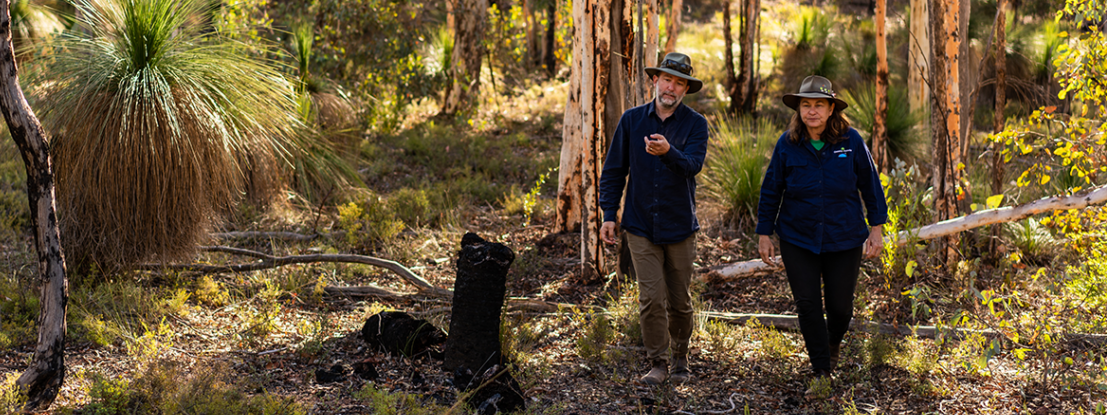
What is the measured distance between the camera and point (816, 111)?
3643 millimetres

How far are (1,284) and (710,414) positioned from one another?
4307mm

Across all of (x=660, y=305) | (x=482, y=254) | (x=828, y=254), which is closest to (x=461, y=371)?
(x=482, y=254)

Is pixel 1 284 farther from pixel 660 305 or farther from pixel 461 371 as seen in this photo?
pixel 660 305

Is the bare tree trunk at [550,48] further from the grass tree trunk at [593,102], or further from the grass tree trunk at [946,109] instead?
the grass tree trunk at [946,109]

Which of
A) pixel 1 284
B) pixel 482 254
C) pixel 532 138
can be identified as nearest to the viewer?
pixel 482 254

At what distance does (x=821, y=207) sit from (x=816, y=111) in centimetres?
46

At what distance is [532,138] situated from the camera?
10875mm

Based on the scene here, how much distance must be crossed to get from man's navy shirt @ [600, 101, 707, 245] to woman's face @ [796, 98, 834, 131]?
1.62 ft

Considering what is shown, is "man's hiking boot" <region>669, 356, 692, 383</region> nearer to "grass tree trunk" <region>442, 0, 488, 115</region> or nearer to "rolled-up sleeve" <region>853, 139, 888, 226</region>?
"rolled-up sleeve" <region>853, 139, 888, 226</region>

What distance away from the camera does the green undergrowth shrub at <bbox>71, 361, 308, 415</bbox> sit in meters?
3.27

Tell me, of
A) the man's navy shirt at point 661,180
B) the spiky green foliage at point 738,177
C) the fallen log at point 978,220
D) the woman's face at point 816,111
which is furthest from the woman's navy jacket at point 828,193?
the spiky green foliage at point 738,177

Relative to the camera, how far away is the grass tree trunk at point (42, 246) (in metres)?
3.13

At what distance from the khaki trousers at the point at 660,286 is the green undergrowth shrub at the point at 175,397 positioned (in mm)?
1673

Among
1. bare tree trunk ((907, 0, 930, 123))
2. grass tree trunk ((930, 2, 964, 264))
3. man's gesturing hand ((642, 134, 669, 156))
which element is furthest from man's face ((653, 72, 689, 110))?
bare tree trunk ((907, 0, 930, 123))
